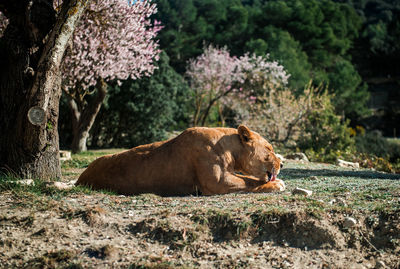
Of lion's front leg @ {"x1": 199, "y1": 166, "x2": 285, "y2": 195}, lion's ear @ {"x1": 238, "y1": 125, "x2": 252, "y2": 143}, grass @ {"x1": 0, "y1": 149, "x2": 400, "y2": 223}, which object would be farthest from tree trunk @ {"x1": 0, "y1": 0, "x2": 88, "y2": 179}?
lion's ear @ {"x1": 238, "y1": 125, "x2": 252, "y2": 143}

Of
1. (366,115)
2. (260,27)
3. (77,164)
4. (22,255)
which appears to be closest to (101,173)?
(22,255)

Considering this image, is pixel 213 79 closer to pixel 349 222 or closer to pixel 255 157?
pixel 255 157

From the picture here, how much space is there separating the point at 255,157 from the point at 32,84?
10.2 feet

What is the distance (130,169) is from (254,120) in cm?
1157

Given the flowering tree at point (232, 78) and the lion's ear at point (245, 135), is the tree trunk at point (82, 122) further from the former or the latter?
the lion's ear at point (245, 135)

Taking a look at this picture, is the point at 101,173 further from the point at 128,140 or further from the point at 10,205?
the point at 128,140

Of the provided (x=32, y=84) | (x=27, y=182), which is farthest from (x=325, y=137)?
(x=27, y=182)

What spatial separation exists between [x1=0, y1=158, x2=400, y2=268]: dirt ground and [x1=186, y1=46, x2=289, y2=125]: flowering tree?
16344 mm

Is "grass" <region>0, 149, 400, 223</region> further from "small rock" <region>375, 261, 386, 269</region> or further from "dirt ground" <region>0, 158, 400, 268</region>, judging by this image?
"small rock" <region>375, 261, 386, 269</region>

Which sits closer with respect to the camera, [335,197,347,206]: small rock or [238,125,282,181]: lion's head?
[335,197,347,206]: small rock

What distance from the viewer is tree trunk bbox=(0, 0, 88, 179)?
5355 millimetres

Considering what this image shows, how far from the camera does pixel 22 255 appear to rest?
346cm

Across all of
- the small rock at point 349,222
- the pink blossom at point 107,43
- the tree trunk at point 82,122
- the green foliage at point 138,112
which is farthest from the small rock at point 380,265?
the green foliage at point 138,112

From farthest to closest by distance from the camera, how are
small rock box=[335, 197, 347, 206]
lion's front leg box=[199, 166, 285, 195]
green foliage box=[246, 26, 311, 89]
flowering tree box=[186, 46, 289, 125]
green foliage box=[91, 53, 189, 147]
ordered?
green foliage box=[246, 26, 311, 89] < flowering tree box=[186, 46, 289, 125] < green foliage box=[91, 53, 189, 147] < lion's front leg box=[199, 166, 285, 195] < small rock box=[335, 197, 347, 206]
